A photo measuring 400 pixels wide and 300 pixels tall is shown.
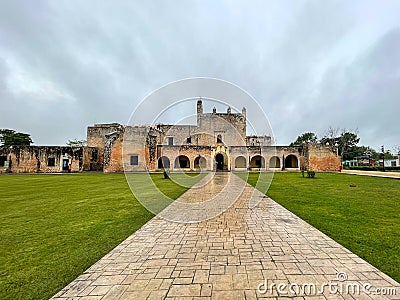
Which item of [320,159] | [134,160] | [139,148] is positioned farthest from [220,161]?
[320,159]

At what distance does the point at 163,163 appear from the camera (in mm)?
29672

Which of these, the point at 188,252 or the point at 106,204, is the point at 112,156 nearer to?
the point at 106,204

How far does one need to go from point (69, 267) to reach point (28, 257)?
83 cm

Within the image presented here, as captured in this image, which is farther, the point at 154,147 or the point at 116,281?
the point at 154,147

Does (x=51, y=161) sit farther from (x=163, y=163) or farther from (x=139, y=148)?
(x=163, y=163)

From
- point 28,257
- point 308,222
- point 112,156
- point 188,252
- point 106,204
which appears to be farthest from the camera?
point 112,156

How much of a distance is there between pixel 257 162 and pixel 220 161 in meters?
5.76

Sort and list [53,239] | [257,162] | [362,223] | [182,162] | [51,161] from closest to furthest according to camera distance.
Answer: [53,239]
[362,223]
[51,161]
[182,162]
[257,162]

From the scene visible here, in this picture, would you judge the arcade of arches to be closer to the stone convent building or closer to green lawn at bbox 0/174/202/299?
the stone convent building

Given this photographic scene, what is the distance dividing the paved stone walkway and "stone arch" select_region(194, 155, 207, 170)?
25500 millimetres

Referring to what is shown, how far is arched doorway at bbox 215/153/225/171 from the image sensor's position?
104 ft

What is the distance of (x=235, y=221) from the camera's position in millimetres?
5656

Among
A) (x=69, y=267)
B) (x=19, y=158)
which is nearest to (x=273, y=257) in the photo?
(x=69, y=267)

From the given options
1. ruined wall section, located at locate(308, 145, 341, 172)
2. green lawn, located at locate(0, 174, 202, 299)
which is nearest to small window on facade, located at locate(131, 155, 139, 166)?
green lawn, located at locate(0, 174, 202, 299)
